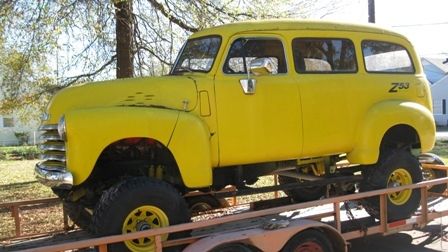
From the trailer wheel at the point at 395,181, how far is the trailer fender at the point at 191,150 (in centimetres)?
216

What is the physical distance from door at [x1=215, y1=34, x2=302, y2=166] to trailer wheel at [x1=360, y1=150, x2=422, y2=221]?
1.15 m

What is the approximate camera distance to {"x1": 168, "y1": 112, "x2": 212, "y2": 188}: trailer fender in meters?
5.44

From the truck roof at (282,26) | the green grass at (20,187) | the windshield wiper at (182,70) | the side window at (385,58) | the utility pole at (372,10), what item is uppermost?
the utility pole at (372,10)

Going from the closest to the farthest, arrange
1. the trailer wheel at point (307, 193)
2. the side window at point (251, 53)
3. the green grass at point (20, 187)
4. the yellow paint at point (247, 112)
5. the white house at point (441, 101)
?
the yellow paint at point (247, 112)
the side window at point (251, 53)
the trailer wheel at point (307, 193)
the green grass at point (20, 187)
the white house at point (441, 101)

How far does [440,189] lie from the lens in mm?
8172

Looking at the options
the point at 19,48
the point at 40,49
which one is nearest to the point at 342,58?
the point at 40,49

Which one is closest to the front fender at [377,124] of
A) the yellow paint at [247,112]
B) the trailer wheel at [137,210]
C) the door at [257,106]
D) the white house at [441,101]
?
the yellow paint at [247,112]

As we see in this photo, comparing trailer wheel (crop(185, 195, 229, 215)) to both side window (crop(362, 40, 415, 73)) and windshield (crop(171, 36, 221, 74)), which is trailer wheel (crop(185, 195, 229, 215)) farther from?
side window (crop(362, 40, 415, 73))

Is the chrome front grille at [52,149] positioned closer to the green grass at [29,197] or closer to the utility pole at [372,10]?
the green grass at [29,197]

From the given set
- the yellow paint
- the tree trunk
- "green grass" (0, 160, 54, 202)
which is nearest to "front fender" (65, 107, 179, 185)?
the yellow paint

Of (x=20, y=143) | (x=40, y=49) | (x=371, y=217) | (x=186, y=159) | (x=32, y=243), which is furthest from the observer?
(x=20, y=143)

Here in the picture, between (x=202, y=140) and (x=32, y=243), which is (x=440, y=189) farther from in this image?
(x=32, y=243)

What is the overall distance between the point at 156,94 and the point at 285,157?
160 cm

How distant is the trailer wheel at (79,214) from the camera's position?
5945mm
